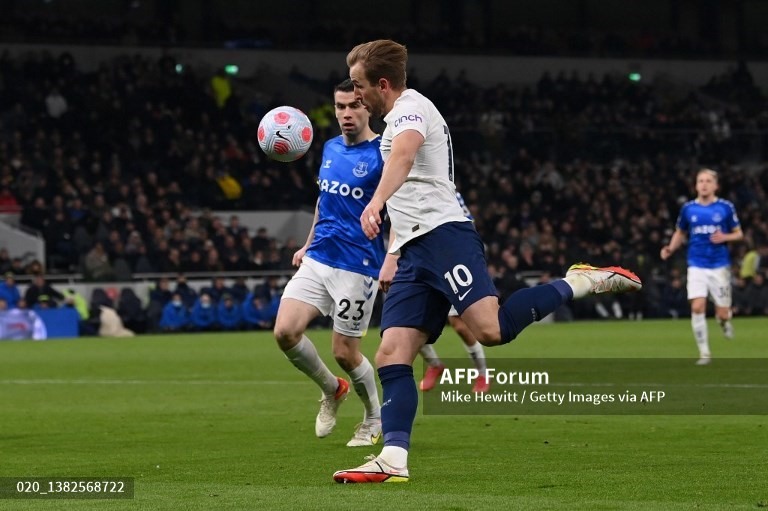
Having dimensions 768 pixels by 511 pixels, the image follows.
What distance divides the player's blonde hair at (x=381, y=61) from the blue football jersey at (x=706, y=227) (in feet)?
37.7

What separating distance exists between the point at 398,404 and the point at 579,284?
1.36 m

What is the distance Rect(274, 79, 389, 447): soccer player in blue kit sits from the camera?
952 cm

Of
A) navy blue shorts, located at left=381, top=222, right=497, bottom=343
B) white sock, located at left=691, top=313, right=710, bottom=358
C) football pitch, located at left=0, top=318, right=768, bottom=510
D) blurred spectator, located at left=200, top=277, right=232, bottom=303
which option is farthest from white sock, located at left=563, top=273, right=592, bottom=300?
blurred spectator, located at left=200, top=277, right=232, bottom=303

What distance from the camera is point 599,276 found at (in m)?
8.00

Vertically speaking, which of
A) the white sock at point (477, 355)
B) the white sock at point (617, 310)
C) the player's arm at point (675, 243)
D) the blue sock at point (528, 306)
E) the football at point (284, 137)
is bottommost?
the white sock at point (617, 310)

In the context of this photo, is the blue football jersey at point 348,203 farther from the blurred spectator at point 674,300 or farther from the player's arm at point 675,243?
the blurred spectator at point 674,300

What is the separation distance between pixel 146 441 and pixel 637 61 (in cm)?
3980

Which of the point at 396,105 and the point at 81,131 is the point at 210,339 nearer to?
the point at 81,131

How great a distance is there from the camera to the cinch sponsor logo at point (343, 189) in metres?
9.56

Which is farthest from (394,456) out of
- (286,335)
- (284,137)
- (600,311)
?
(600,311)

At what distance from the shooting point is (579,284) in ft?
25.8

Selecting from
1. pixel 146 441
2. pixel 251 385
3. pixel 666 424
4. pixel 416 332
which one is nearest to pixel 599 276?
pixel 416 332

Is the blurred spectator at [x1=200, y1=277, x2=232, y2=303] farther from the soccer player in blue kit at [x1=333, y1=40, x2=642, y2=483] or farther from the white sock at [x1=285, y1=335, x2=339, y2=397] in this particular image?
the soccer player in blue kit at [x1=333, y1=40, x2=642, y2=483]

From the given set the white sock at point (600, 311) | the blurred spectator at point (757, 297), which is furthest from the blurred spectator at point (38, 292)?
the blurred spectator at point (757, 297)
